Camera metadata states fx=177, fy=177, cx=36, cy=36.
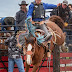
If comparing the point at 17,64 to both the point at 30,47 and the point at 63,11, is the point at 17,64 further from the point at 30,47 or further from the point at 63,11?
the point at 63,11

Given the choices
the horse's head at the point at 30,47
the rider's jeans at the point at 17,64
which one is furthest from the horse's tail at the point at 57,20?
the horse's head at the point at 30,47

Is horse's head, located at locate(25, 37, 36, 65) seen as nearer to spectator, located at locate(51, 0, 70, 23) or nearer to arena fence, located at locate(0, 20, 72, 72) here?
arena fence, located at locate(0, 20, 72, 72)

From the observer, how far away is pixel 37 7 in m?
5.65

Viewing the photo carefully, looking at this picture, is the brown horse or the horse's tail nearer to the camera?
the brown horse

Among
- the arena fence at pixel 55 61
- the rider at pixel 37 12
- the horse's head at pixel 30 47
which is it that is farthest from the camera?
the arena fence at pixel 55 61

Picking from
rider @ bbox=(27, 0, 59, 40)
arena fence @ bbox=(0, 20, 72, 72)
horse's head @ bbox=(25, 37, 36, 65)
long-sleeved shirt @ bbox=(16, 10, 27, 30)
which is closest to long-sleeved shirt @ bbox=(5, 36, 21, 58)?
arena fence @ bbox=(0, 20, 72, 72)

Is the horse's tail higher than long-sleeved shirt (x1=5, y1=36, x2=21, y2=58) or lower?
higher

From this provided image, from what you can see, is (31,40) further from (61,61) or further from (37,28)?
(61,61)

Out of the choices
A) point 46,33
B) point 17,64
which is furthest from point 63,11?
point 17,64

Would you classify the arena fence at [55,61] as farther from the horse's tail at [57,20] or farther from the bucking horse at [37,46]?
the horse's tail at [57,20]

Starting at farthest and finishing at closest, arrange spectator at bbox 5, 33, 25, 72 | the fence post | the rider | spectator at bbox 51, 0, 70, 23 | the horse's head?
spectator at bbox 51, 0, 70, 23, the fence post, spectator at bbox 5, 33, 25, 72, the rider, the horse's head

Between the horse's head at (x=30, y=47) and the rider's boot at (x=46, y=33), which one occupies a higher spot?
the rider's boot at (x=46, y=33)

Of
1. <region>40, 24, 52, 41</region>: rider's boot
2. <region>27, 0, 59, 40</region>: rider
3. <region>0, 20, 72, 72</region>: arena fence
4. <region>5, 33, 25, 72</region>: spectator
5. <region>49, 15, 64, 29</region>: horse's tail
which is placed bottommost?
<region>0, 20, 72, 72</region>: arena fence

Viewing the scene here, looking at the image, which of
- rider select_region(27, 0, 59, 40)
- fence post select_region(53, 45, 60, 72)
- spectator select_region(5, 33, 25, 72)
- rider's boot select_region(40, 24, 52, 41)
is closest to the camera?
rider's boot select_region(40, 24, 52, 41)
